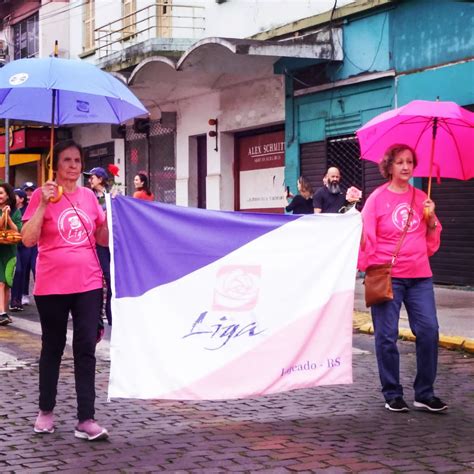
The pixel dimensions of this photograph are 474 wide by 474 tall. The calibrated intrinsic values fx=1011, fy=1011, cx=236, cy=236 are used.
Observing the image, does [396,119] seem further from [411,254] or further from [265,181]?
[265,181]

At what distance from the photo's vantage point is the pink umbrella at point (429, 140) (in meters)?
7.44

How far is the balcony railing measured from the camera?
2173 cm

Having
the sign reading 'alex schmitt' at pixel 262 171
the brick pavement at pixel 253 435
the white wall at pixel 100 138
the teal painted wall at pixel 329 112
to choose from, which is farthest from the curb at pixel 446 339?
the white wall at pixel 100 138

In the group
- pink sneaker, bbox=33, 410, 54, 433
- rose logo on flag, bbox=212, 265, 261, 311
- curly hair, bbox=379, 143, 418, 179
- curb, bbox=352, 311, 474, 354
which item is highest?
curly hair, bbox=379, 143, 418, 179

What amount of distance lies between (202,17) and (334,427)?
16.5 m

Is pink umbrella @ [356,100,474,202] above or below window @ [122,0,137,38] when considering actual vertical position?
below

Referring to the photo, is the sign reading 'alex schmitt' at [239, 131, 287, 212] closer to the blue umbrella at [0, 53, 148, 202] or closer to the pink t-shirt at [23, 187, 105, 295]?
the blue umbrella at [0, 53, 148, 202]

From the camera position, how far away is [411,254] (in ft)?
22.4

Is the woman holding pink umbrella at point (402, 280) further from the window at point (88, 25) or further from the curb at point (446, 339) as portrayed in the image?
the window at point (88, 25)

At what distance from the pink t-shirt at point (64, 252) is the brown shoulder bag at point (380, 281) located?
1901 millimetres

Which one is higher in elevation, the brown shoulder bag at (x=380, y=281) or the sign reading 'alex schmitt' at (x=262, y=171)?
the sign reading 'alex schmitt' at (x=262, y=171)

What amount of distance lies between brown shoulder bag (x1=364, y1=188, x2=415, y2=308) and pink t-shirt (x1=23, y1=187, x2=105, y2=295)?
190 cm

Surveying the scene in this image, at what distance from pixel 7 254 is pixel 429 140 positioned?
6.28 metres

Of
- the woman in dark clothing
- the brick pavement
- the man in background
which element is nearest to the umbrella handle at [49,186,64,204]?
the brick pavement
